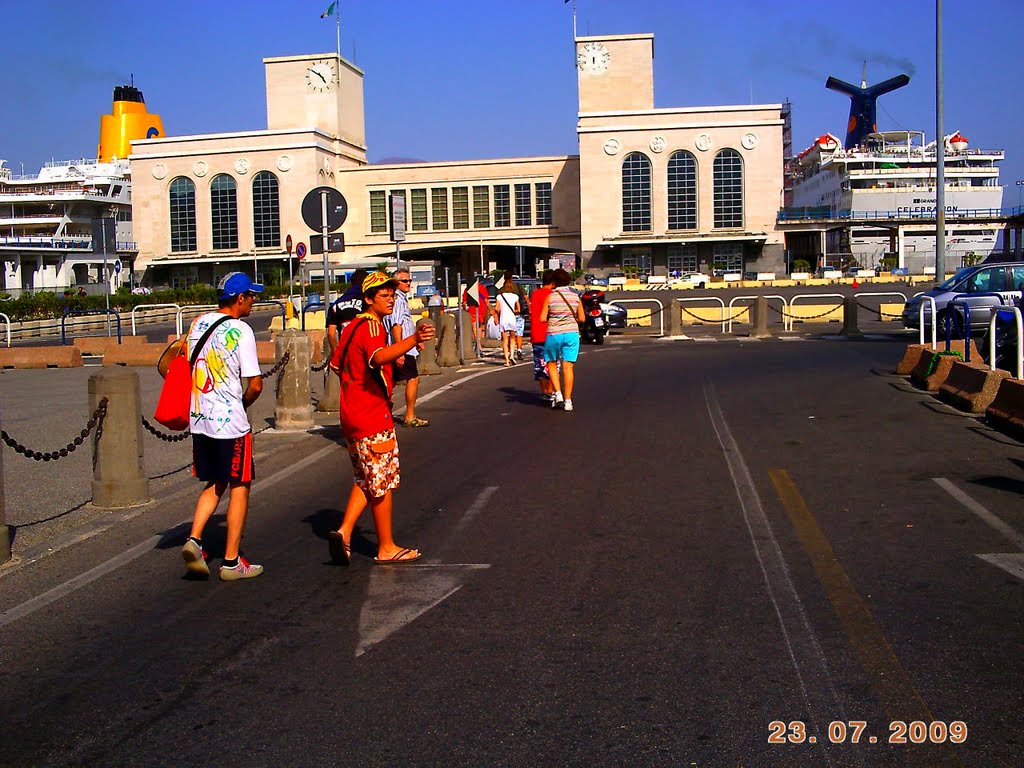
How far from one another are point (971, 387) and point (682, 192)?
80.5 metres

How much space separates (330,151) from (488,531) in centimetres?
9388

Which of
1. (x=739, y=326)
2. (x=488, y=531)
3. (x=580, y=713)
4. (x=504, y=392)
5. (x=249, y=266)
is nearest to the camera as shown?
(x=580, y=713)

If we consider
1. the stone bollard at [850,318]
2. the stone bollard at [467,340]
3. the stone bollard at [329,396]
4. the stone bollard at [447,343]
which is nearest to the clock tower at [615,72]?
the stone bollard at [850,318]

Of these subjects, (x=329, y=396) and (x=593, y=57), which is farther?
(x=593, y=57)

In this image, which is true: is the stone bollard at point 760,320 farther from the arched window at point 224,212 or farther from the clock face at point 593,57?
the arched window at point 224,212

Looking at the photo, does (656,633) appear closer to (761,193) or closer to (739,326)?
(739,326)

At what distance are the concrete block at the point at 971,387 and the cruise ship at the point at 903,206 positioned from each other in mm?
79359

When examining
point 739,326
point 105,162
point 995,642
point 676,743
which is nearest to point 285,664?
point 676,743

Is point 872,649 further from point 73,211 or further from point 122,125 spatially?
point 122,125

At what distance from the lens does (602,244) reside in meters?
92.3

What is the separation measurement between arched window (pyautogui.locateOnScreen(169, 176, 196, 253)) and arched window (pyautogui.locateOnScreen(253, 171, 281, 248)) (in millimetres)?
5997

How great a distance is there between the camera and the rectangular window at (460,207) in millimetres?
98875

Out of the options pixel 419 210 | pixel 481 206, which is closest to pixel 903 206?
pixel 481 206

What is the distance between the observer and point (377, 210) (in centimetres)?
10062
